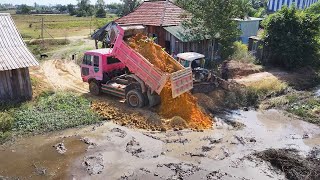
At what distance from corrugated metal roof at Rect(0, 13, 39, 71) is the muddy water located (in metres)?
3.71

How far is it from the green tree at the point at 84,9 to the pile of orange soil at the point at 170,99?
64.3 metres

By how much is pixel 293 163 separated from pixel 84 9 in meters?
76.2

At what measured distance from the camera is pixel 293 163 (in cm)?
1016

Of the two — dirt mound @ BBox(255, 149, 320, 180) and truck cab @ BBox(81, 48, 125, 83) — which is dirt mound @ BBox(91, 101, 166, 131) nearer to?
truck cab @ BBox(81, 48, 125, 83)

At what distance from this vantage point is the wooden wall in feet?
45.8

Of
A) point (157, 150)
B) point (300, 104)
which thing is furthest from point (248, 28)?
point (157, 150)

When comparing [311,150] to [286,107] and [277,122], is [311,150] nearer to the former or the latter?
[277,122]

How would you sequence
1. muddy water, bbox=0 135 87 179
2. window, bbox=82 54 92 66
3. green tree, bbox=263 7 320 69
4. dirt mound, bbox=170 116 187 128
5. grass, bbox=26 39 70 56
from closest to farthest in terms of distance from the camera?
muddy water, bbox=0 135 87 179
dirt mound, bbox=170 116 187 128
window, bbox=82 54 92 66
green tree, bbox=263 7 320 69
grass, bbox=26 39 70 56

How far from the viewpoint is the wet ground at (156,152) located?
32.2 ft

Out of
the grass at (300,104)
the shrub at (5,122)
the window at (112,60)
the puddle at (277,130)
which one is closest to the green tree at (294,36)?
the grass at (300,104)

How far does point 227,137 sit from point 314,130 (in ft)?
13.8

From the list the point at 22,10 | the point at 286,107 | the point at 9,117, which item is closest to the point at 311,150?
the point at 286,107

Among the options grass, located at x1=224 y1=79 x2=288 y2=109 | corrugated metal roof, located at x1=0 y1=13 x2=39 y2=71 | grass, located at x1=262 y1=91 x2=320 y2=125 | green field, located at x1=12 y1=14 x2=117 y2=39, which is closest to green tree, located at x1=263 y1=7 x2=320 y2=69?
grass, located at x1=224 y1=79 x2=288 y2=109

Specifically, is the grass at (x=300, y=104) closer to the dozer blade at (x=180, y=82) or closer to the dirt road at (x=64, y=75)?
the dozer blade at (x=180, y=82)
